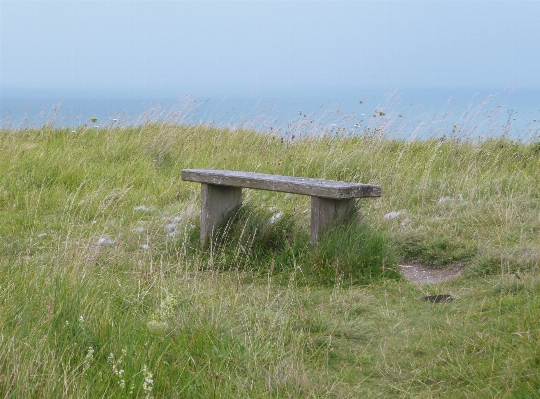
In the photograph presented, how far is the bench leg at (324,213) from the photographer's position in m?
5.30

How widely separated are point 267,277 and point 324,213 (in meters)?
0.68

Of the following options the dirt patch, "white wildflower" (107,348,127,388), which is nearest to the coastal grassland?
"white wildflower" (107,348,127,388)

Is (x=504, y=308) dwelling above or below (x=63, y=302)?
below

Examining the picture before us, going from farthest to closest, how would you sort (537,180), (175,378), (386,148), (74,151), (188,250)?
(386,148) < (74,151) < (537,180) < (188,250) < (175,378)

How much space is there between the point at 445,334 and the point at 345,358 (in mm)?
595

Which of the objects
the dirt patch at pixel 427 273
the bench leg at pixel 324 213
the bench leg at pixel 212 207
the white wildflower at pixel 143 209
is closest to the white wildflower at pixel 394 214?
the dirt patch at pixel 427 273

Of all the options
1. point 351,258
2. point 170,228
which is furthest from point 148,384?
point 170,228

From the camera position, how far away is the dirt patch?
5.31 metres

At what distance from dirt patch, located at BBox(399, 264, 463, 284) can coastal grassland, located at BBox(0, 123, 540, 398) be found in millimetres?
124

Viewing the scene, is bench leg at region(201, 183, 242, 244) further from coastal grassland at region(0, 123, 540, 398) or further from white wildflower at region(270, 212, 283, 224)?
white wildflower at region(270, 212, 283, 224)

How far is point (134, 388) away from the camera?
2648 millimetres

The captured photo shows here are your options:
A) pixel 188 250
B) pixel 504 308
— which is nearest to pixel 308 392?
pixel 504 308

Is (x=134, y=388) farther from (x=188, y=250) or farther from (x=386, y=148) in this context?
(x=386, y=148)

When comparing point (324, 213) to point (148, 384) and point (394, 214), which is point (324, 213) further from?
point (148, 384)
